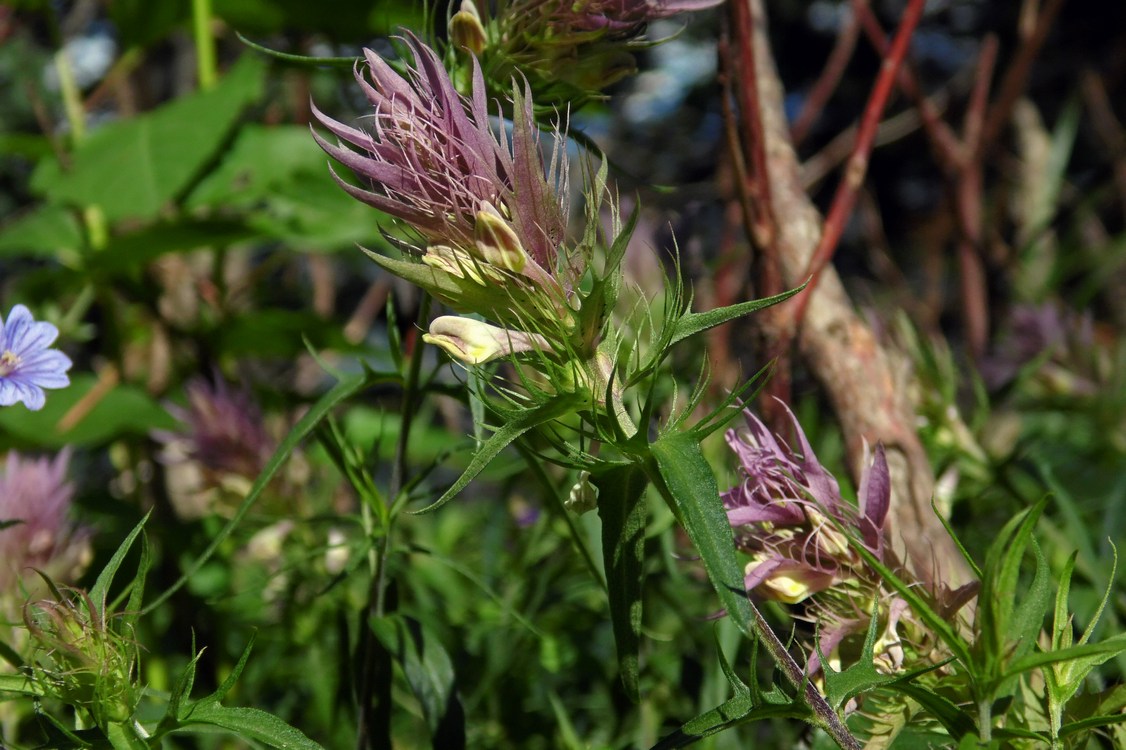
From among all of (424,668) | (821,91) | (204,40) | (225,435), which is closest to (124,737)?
(424,668)

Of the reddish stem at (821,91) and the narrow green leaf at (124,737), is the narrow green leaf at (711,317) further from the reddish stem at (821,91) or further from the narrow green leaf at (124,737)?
the reddish stem at (821,91)

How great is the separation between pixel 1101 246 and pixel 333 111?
6.26ft

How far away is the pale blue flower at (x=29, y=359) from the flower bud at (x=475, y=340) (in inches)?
8.9

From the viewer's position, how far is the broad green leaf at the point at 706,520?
35cm

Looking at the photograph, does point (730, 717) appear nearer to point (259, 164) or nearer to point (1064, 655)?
point (1064, 655)

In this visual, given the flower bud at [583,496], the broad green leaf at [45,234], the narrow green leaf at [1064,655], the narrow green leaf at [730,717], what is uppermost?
the broad green leaf at [45,234]

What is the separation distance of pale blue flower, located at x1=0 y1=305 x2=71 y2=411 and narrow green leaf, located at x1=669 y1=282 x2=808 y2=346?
1.04 ft

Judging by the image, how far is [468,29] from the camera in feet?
1.60

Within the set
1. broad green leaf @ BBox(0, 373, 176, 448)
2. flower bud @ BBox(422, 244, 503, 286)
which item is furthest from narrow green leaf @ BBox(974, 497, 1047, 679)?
broad green leaf @ BBox(0, 373, 176, 448)

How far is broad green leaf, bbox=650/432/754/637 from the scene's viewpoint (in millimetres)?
350

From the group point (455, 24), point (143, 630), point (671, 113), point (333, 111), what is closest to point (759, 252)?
point (455, 24)

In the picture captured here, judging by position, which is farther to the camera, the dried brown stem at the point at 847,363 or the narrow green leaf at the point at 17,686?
the dried brown stem at the point at 847,363

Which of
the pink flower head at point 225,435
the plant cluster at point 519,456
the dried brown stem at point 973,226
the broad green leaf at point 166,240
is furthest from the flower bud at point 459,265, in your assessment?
the dried brown stem at point 973,226

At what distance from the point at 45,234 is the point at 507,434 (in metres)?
0.87
